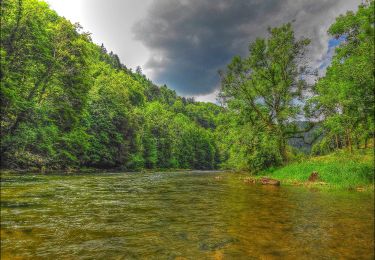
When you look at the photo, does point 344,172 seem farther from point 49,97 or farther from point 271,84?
point 49,97

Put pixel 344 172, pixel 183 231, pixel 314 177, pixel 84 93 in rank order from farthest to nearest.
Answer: pixel 84 93 < pixel 314 177 < pixel 344 172 < pixel 183 231

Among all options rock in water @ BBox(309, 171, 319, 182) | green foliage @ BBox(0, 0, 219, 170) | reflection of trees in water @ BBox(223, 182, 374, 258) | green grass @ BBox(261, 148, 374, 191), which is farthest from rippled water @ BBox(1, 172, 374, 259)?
green foliage @ BBox(0, 0, 219, 170)

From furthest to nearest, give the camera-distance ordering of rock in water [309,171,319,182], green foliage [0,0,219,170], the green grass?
green foliage [0,0,219,170] → rock in water [309,171,319,182] → the green grass

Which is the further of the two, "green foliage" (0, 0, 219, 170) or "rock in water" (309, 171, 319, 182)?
"green foliage" (0, 0, 219, 170)

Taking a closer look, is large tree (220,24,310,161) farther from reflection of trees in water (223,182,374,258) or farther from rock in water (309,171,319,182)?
reflection of trees in water (223,182,374,258)

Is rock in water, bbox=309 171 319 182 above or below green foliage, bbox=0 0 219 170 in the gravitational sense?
below

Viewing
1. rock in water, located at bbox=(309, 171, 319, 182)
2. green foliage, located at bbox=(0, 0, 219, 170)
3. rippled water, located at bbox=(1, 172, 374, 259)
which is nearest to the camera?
rippled water, located at bbox=(1, 172, 374, 259)

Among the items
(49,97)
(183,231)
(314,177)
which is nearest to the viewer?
(183,231)

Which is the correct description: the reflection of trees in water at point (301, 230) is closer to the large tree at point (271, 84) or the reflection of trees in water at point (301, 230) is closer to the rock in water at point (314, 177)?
the rock in water at point (314, 177)

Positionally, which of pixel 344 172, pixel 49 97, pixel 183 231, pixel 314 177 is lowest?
pixel 183 231

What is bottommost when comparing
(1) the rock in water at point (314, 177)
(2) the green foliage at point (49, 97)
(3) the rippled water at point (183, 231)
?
(3) the rippled water at point (183, 231)

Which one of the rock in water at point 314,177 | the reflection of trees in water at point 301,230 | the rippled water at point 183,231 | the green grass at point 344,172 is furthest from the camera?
the rock in water at point 314,177

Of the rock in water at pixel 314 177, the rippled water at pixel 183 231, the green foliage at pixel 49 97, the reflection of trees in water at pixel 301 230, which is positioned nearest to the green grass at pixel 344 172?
the rock in water at pixel 314 177

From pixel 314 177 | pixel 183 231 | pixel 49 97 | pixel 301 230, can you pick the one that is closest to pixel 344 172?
pixel 314 177
